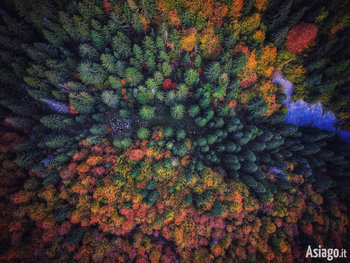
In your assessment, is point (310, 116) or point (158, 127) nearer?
point (158, 127)

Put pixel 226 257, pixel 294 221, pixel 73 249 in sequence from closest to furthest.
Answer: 1. pixel 73 249
2. pixel 226 257
3. pixel 294 221

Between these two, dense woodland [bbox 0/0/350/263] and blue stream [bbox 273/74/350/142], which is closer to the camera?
dense woodland [bbox 0/0/350/263]

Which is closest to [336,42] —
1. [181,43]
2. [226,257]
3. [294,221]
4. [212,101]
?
[212,101]

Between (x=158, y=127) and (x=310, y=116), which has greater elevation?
(x=310, y=116)

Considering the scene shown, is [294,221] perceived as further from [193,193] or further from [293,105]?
[293,105]

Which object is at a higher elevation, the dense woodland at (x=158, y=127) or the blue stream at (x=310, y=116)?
the blue stream at (x=310, y=116)

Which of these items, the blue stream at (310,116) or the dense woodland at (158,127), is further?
the blue stream at (310,116)

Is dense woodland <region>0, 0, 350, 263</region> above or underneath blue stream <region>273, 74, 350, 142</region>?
underneath

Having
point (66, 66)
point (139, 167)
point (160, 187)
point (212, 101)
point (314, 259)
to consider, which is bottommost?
point (314, 259)
